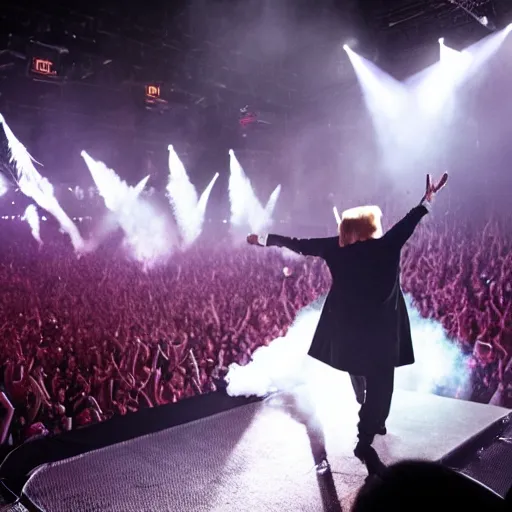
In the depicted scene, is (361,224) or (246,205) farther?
(246,205)

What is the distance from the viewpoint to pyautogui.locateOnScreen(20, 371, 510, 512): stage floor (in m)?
2.12

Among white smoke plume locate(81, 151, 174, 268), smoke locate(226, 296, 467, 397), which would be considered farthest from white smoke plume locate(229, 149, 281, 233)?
smoke locate(226, 296, 467, 397)

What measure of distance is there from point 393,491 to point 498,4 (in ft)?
37.6

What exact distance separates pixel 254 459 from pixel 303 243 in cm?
117

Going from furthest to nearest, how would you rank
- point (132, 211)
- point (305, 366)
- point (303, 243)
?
1. point (132, 211)
2. point (305, 366)
3. point (303, 243)

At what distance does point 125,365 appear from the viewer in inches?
183

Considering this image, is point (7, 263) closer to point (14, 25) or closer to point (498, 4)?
point (14, 25)

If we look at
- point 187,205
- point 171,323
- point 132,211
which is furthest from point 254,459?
point 187,205

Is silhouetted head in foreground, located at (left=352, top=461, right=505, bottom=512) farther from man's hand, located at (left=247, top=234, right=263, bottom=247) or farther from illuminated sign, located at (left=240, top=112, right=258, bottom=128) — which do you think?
illuminated sign, located at (left=240, top=112, right=258, bottom=128)

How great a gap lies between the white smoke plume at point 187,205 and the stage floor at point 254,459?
55.1ft

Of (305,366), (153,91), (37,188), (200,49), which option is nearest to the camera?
(305,366)

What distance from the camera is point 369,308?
2381 mm

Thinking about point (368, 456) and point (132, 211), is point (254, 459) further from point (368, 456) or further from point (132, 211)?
point (132, 211)

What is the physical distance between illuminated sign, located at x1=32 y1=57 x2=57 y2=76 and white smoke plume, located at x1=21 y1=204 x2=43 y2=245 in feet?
25.0
